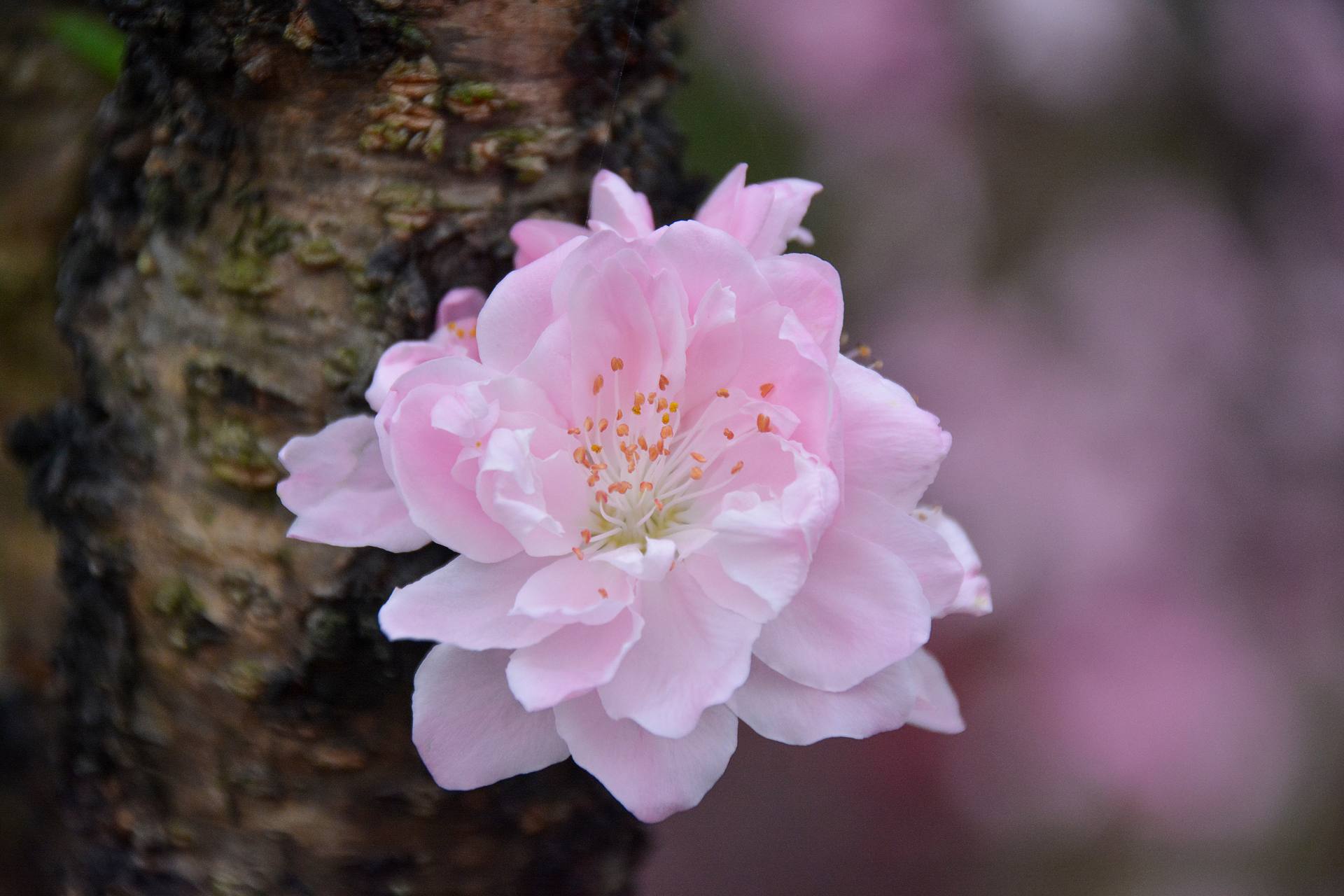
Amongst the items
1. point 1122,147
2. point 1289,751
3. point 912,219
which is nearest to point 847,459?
point 912,219

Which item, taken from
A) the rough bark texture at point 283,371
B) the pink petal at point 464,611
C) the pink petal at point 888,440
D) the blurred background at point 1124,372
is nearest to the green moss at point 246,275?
the rough bark texture at point 283,371

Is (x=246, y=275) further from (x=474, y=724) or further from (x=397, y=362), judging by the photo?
(x=474, y=724)

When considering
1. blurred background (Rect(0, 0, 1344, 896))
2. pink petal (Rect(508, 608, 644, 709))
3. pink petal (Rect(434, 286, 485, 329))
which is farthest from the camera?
blurred background (Rect(0, 0, 1344, 896))

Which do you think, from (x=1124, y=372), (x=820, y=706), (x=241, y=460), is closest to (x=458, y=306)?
(x=241, y=460)

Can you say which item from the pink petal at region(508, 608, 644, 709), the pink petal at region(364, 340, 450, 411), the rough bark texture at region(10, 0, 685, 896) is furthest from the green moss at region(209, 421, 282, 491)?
the pink petal at region(508, 608, 644, 709)

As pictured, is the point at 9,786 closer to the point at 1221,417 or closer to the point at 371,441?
the point at 371,441

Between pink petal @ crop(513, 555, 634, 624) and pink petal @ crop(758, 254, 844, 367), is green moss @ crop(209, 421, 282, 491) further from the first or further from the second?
pink petal @ crop(758, 254, 844, 367)
